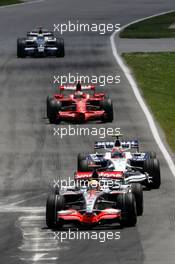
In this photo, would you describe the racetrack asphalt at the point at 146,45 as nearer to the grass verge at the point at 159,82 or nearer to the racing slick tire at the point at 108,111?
the grass verge at the point at 159,82

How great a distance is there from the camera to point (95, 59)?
73.6 m

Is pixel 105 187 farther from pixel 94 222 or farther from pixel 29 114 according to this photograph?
pixel 29 114

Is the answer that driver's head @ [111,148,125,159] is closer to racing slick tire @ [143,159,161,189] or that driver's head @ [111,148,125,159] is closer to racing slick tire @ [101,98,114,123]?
racing slick tire @ [143,159,161,189]

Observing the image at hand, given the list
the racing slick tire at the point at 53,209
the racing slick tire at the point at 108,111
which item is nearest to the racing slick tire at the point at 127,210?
the racing slick tire at the point at 53,209

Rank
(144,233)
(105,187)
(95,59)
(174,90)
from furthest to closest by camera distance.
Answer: (95,59), (174,90), (105,187), (144,233)

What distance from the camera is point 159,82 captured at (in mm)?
65500

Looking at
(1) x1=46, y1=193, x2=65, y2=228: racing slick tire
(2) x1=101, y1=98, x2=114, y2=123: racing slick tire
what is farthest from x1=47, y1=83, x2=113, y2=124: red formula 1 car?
(1) x1=46, y1=193, x2=65, y2=228: racing slick tire

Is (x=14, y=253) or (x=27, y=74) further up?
(x=14, y=253)

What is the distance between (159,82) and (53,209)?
31.7 meters

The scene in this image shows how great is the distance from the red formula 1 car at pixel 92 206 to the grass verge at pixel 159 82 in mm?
11490

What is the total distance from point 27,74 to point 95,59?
276 inches

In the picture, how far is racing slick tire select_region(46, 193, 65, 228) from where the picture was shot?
34344 mm

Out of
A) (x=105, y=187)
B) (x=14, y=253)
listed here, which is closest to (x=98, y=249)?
(x=14, y=253)

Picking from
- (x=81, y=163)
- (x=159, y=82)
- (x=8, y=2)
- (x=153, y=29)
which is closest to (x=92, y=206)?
(x=81, y=163)
